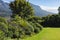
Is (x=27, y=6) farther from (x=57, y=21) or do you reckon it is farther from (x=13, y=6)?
(x=57, y=21)

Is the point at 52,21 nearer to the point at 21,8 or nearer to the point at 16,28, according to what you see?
the point at 21,8

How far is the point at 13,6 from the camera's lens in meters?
48.7

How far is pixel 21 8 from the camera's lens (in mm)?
47438

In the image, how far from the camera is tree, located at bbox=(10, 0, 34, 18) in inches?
1868

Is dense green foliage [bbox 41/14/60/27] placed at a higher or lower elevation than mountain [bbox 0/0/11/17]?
lower

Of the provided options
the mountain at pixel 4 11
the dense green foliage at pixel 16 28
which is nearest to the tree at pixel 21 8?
the mountain at pixel 4 11

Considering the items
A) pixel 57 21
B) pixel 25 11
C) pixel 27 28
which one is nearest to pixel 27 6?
pixel 25 11

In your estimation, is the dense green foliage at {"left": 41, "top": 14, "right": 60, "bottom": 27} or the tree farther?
the tree

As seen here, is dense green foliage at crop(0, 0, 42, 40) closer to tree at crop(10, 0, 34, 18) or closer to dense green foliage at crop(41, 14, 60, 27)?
dense green foliage at crop(41, 14, 60, 27)

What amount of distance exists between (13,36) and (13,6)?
2900cm

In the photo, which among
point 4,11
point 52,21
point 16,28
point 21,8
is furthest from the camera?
point 21,8

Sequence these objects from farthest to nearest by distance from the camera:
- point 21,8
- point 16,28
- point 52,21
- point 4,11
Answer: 1. point 21,8
2. point 4,11
3. point 52,21
4. point 16,28

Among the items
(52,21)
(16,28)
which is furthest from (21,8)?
(16,28)

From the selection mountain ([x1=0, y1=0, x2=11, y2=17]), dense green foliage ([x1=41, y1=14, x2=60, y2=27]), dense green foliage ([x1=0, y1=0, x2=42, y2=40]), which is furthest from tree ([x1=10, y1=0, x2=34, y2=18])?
dense green foliage ([x1=0, y1=0, x2=42, y2=40])
